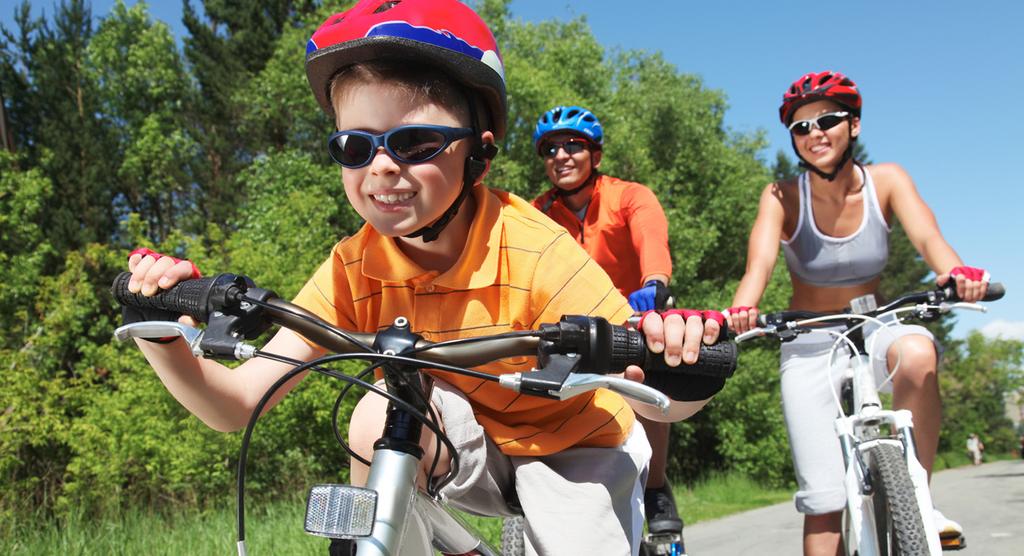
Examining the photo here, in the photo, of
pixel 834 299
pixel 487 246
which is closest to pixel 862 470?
pixel 834 299

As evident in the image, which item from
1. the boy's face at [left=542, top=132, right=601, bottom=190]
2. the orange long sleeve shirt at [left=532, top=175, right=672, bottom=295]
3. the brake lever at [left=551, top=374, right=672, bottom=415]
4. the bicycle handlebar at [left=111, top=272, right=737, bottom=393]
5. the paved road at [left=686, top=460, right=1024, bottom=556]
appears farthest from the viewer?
the paved road at [left=686, top=460, right=1024, bottom=556]

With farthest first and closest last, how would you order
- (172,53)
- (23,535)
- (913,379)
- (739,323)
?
(172,53) < (23,535) < (913,379) < (739,323)

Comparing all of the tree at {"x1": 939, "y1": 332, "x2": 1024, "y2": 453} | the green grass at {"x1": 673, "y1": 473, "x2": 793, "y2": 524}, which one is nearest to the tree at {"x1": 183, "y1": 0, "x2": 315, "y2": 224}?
the green grass at {"x1": 673, "y1": 473, "x2": 793, "y2": 524}

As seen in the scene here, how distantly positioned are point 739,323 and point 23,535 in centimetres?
500

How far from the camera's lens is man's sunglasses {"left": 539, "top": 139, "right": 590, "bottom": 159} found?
4.58 m

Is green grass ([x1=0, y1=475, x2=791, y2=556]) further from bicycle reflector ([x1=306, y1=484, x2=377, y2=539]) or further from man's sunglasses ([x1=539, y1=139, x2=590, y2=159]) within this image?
bicycle reflector ([x1=306, y1=484, x2=377, y2=539])

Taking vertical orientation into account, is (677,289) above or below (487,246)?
above

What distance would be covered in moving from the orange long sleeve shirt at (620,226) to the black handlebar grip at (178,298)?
2847mm

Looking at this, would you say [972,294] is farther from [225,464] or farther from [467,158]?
[225,464]

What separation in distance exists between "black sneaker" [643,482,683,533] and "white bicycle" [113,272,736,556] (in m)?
2.27

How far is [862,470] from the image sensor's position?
3096 mm

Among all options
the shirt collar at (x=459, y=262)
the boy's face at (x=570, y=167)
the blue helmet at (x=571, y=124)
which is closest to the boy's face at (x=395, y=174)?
the shirt collar at (x=459, y=262)

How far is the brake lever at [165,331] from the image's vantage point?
55.5 inches

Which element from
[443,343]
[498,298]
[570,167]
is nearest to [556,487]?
[498,298]
